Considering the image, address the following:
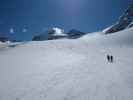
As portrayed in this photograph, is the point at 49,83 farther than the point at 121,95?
Yes

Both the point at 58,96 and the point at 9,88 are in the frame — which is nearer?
the point at 58,96

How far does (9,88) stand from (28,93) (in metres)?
2.39

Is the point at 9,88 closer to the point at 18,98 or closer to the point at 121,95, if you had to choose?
the point at 18,98

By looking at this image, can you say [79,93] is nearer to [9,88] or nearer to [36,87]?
[36,87]

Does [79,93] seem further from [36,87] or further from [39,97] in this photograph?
[36,87]

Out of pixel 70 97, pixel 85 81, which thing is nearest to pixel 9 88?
pixel 70 97

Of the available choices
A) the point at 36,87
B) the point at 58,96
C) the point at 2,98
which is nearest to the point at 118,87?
the point at 58,96

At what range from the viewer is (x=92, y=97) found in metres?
9.28

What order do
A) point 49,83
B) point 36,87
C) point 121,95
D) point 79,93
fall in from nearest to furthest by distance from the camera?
1. point 121,95
2. point 79,93
3. point 36,87
4. point 49,83

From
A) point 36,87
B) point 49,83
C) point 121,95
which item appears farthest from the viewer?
point 49,83

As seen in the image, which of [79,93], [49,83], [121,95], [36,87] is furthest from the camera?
[49,83]

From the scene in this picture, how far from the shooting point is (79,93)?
32.8ft

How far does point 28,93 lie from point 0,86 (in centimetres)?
360

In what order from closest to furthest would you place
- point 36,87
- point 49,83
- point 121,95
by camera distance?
point 121,95 < point 36,87 < point 49,83
